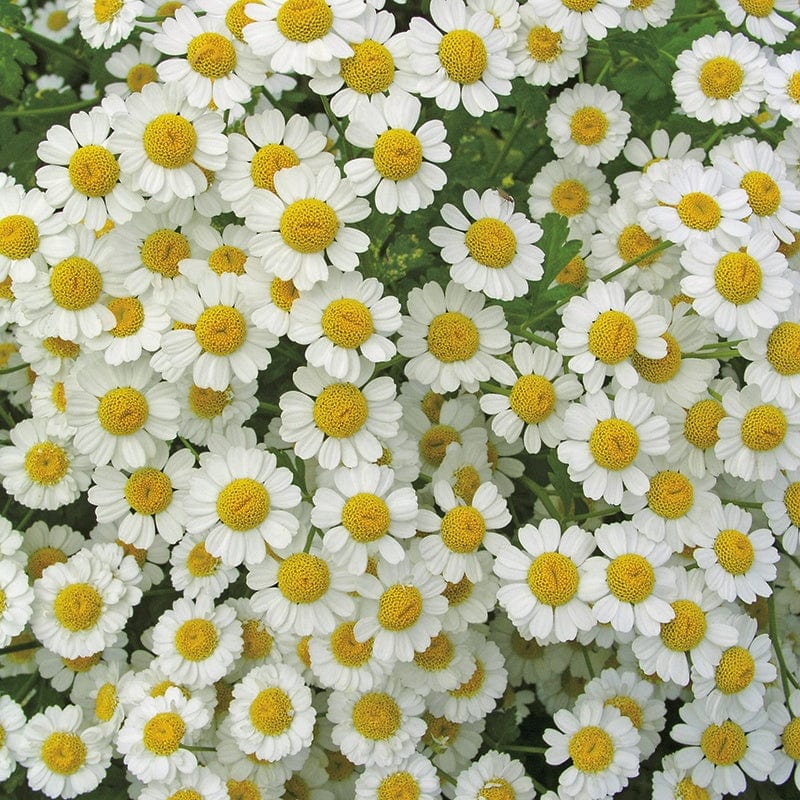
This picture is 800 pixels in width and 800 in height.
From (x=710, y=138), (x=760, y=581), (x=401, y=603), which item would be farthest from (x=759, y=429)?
(x=710, y=138)

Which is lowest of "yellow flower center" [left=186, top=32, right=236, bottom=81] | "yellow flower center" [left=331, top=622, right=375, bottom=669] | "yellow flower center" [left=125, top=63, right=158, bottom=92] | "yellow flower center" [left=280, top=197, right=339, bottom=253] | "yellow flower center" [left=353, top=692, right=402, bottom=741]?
"yellow flower center" [left=353, top=692, right=402, bottom=741]

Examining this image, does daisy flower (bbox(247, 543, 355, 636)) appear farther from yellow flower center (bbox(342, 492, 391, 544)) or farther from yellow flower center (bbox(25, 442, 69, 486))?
yellow flower center (bbox(25, 442, 69, 486))

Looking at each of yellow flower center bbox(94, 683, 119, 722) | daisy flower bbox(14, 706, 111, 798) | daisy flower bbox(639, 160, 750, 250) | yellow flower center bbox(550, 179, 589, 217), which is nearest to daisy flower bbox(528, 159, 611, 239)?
yellow flower center bbox(550, 179, 589, 217)

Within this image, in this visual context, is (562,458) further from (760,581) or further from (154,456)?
(154,456)

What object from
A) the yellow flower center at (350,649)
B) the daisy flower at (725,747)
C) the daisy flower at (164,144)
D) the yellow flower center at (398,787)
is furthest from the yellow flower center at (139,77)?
the daisy flower at (725,747)

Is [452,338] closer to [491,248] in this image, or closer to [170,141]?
[491,248]

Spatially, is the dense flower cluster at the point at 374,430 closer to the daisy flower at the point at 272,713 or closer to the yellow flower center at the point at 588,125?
the daisy flower at the point at 272,713
